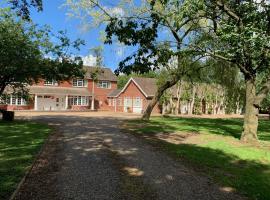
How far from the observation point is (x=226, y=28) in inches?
674

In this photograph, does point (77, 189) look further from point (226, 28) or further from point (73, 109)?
point (73, 109)

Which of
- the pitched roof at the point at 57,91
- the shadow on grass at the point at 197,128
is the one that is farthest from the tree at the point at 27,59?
the pitched roof at the point at 57,91

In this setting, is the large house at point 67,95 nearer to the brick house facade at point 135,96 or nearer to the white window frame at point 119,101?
the brick house facade at point 135,96

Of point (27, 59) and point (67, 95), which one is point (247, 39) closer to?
point (27, 59)

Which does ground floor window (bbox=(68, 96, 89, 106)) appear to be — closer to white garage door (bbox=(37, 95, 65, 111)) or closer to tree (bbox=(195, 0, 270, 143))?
white garage door (bbox=(37, 95, 65, 111))

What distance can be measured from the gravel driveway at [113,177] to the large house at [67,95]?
3935 centimetres

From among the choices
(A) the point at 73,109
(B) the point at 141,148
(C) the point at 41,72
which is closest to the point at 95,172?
(B) the point at 141,148

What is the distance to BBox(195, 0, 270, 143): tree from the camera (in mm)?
16266

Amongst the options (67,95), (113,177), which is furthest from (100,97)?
(113,177)

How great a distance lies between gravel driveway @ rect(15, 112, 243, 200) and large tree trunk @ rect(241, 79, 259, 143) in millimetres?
7226

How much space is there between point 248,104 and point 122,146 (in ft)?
26.9

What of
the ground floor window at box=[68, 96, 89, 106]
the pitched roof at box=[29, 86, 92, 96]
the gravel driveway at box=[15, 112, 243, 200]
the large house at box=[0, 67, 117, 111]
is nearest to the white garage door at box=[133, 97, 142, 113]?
the large house at box=[0, 67, 117, 111]

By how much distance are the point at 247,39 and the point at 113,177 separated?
9.41m

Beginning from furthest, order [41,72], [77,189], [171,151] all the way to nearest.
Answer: [41,72] → [171,151] → [77,189]
